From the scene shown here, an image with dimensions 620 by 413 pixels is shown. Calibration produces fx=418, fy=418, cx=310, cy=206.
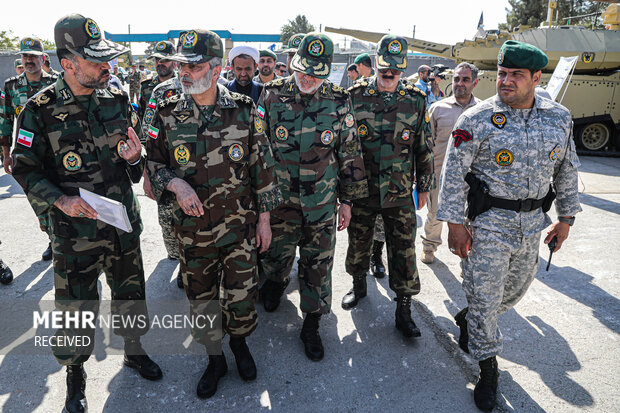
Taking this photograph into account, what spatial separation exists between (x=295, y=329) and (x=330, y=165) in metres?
1.34

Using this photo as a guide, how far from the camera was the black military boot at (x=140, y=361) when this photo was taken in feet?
8.71

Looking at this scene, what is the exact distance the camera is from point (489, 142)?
2.44m

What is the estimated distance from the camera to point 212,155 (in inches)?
94.3

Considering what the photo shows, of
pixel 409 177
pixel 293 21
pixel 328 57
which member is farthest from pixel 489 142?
pixel 293 21

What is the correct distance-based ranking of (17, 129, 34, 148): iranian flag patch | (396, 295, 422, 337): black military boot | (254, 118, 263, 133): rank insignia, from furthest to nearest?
(396, 295, 422, 337): black military boot
(254, 118, 263, 133): rank insignia
(17, 129, 34, 148): iranian flag patch

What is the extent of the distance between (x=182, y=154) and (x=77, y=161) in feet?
1.88

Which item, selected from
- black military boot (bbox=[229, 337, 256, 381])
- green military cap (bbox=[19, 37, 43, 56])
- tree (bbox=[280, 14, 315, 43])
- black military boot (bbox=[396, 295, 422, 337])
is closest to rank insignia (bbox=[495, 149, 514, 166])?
black military boot (bbox=[396, 295, 422, 337])

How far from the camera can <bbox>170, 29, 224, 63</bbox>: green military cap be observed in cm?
229

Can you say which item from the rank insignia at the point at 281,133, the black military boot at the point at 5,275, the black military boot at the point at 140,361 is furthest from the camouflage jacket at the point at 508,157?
the black military boot at the point at 5,275

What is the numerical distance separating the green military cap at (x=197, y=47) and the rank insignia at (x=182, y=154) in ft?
1.57

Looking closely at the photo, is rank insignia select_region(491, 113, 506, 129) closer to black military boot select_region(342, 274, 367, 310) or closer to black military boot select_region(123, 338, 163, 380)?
black military boot select_region(342, 274, 367, 310)

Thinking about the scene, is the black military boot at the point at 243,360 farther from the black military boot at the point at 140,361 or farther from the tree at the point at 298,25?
the tree at the point at 298,25

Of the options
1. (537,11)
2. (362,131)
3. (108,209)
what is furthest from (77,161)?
(537,11)

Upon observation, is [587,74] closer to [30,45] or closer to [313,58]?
[313,58]
